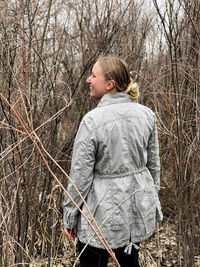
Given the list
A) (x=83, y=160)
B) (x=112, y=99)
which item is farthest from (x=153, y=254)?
(x=112, y=99)

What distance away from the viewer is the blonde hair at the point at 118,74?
158 cm

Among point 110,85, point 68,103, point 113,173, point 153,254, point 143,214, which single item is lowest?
point 153,254

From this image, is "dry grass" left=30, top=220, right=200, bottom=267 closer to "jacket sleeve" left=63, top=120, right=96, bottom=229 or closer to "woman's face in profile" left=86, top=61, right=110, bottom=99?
"jacket sleeve" left=63, top=120, right=96, bottom=229

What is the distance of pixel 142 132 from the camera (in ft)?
5.21

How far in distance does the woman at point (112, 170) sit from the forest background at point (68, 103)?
0.73 feet

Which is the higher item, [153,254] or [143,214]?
[143,214]

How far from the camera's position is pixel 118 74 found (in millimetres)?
1586

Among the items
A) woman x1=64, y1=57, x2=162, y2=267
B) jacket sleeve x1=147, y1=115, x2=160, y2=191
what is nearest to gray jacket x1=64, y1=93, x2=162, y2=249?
woman x1=64, y1=57, x2=162, y2=267

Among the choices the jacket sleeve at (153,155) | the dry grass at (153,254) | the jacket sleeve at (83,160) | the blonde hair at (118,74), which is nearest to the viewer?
the jacket sleeve at (83,160)

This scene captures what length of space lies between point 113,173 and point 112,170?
0.7 inches

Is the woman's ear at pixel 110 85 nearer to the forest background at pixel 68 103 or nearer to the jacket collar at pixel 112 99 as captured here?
the jacket collar at pixel 112 99

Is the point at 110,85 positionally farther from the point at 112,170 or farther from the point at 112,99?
the point at 112,170

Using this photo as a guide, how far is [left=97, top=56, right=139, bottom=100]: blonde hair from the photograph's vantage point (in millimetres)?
1582

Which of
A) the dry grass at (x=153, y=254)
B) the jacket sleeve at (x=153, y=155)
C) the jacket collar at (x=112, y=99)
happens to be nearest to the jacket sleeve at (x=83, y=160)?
the jacket collar at (x=112, y=99)
